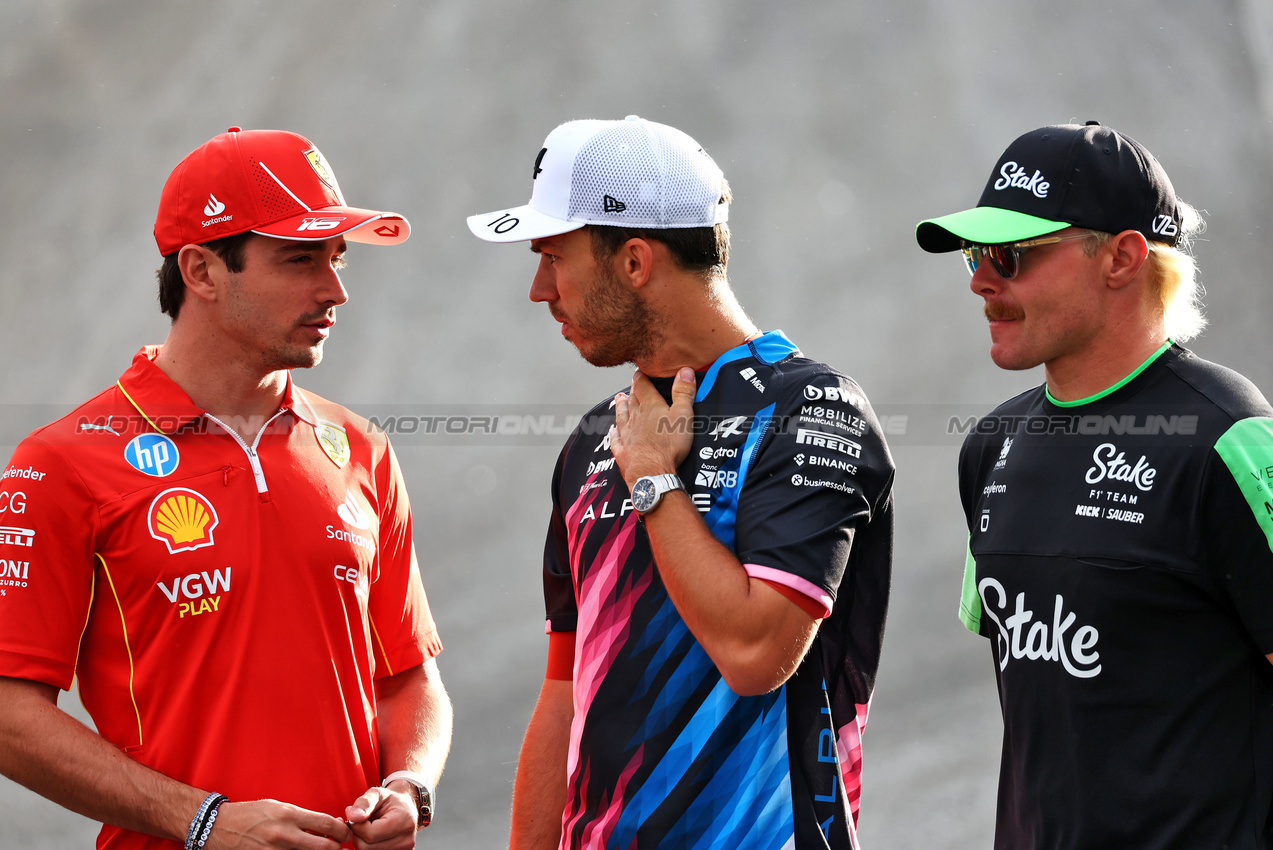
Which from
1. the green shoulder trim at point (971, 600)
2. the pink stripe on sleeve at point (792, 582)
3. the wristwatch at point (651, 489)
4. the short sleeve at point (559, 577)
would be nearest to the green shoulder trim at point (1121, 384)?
the green shoulder trim at point (971, 600)

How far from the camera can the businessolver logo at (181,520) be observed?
2.06m

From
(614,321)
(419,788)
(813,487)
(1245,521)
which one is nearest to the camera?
(1245,521)

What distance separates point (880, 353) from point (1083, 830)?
145 inches

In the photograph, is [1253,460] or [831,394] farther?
[831,394]

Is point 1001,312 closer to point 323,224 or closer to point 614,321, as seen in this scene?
point 614,321

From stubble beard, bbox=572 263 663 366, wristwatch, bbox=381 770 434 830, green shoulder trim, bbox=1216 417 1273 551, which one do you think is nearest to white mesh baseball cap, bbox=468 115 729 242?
stubble beard, bbox=572 263 663 366

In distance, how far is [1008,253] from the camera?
82.8 inches

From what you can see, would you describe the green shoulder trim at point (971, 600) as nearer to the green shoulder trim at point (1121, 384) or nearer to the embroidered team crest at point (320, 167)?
the green shoulder trim at point (1121, 384)

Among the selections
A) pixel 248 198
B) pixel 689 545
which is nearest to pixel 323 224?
pixel 248 198

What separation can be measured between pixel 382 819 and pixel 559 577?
56 cm

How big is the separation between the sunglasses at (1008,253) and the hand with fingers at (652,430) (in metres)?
0.60

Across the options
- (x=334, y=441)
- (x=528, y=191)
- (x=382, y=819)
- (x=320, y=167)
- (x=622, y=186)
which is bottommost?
(x=382, y=819)

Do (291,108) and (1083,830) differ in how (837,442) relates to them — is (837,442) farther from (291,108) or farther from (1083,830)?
(291,108)

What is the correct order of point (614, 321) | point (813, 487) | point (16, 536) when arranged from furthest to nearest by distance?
point (614, 321)
point (16, 536)
point (813, 487)
